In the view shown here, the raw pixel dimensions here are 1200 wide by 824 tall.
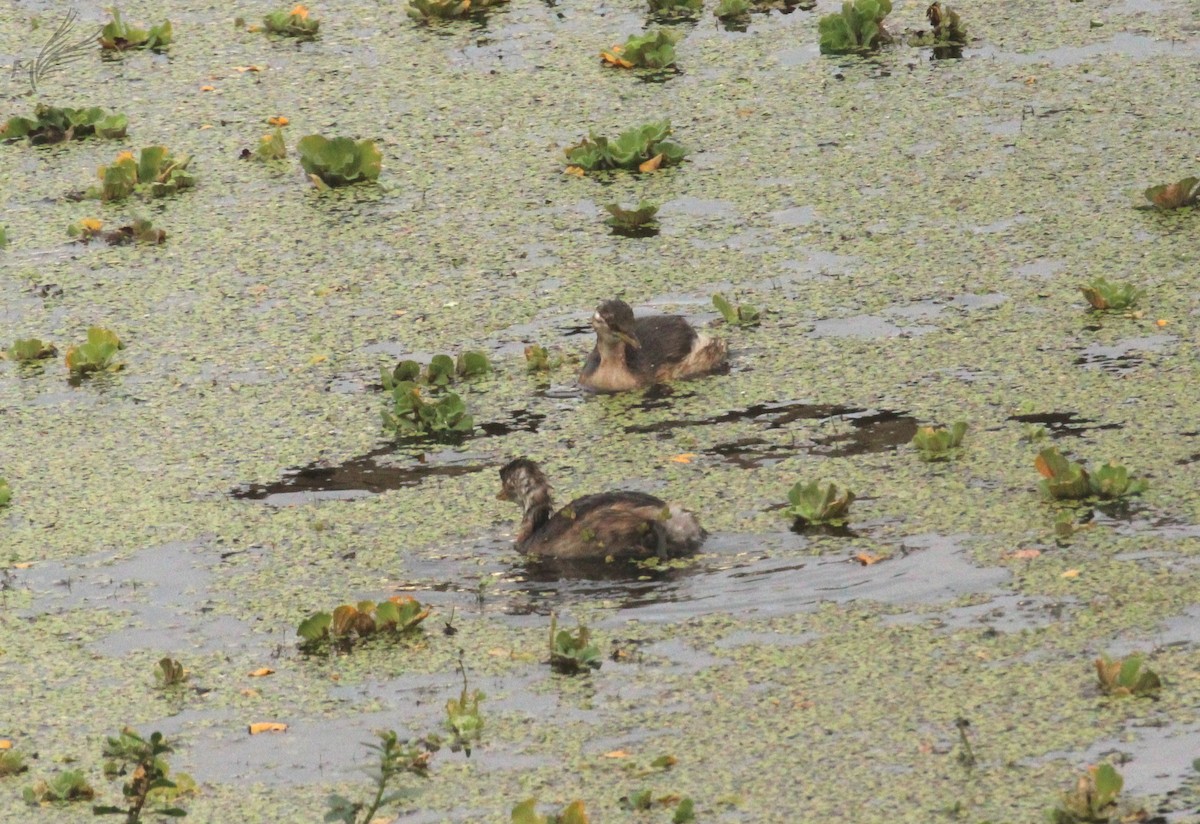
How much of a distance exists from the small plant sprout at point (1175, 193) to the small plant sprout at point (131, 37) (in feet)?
23.1

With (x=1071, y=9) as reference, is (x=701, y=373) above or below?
below

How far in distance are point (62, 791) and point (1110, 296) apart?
521 centimetres

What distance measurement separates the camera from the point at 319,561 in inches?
290

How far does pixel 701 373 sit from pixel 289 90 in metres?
4.97

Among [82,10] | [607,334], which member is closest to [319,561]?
[607,334]

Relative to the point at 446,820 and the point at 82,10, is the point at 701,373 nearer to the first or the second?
the point at 446,820

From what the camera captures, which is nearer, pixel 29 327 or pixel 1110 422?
pixel 1110 422

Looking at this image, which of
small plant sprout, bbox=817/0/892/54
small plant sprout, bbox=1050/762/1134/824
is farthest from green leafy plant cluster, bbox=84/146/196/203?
small plant sprout, bbox=1050/762/1134/824

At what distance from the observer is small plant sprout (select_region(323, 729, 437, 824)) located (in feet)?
16.0

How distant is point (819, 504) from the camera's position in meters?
7.15

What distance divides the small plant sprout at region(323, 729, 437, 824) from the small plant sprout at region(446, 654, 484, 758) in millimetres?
87

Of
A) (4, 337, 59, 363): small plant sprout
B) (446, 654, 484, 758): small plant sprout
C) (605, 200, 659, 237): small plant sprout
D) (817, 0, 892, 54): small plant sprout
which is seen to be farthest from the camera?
(817, 0, 892, 54): small plant sprout

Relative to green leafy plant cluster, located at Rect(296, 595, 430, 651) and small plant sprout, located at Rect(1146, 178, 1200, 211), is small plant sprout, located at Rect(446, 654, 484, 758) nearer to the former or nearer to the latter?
green leafy plant cluster, located at Rect(296, 595, 430, 651)

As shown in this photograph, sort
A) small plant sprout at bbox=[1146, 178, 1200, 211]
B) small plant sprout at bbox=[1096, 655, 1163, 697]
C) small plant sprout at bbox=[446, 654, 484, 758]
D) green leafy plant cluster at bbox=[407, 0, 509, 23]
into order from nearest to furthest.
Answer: small plant sprout at bbox=[1096, 655, 1163, 697], small plant sprout at bbox=[446, 654, 484, 758], small plant sprout at bbox=[1146, 178, 1200, 211], green leafy plant cluster at bbox=[407, 0, 509, 23]
